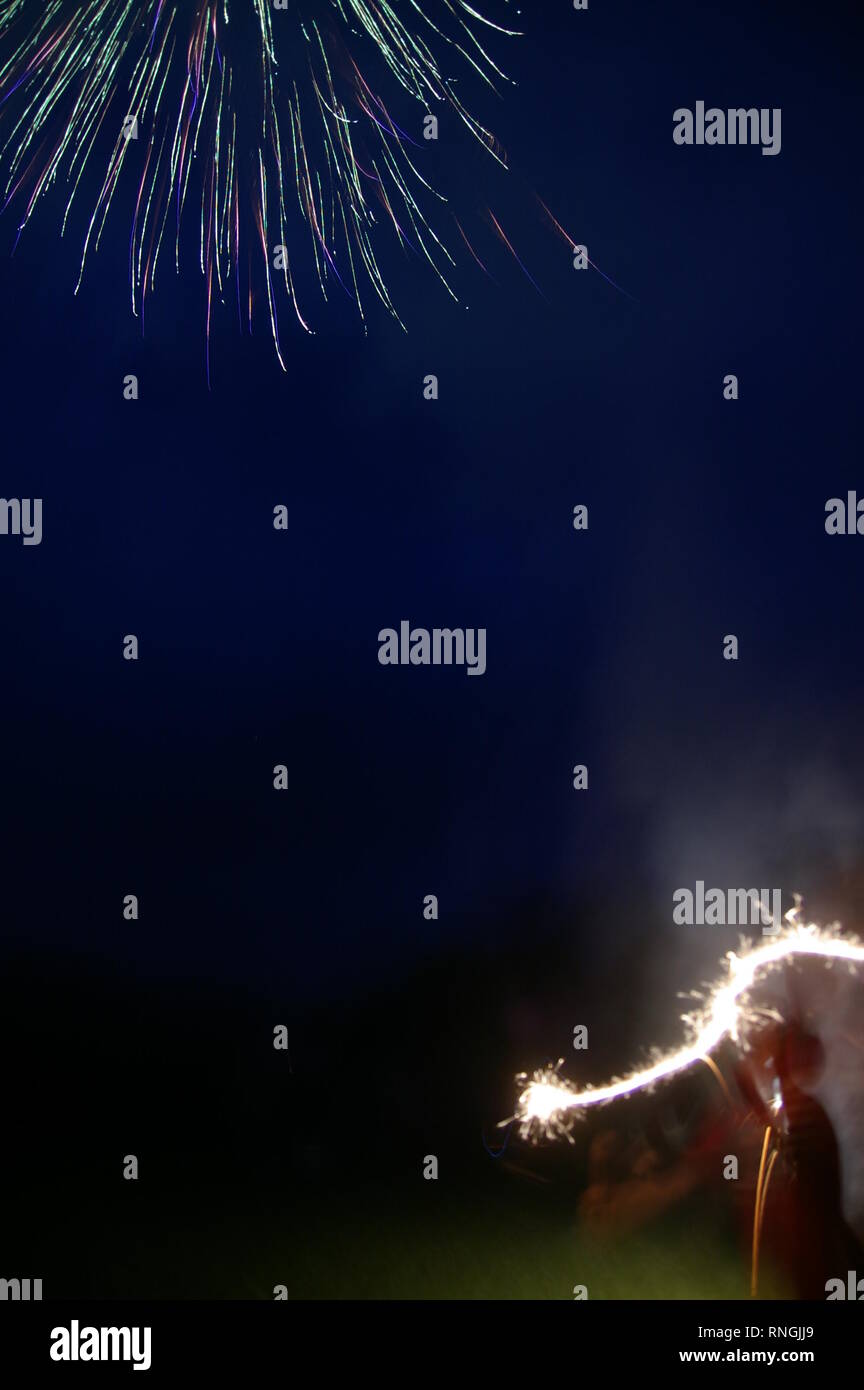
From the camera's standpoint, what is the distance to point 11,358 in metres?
3.92

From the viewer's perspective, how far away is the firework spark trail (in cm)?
388

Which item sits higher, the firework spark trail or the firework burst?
the firework burst

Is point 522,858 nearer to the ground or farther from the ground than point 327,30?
nearer to the ground

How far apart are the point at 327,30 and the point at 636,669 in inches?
85.1

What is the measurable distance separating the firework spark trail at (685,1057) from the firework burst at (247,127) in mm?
2259

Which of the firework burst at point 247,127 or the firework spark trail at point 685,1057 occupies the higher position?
the firework burst at point 247,127

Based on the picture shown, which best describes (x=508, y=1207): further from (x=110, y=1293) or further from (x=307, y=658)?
(x=307, y=658)

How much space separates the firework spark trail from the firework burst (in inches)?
89.0

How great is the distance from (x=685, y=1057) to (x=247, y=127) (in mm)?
3123

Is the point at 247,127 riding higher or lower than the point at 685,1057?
higher

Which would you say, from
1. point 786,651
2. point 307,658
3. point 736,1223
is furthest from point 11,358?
point 736,1223

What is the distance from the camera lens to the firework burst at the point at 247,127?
12.8ft

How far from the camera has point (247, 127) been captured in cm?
391
